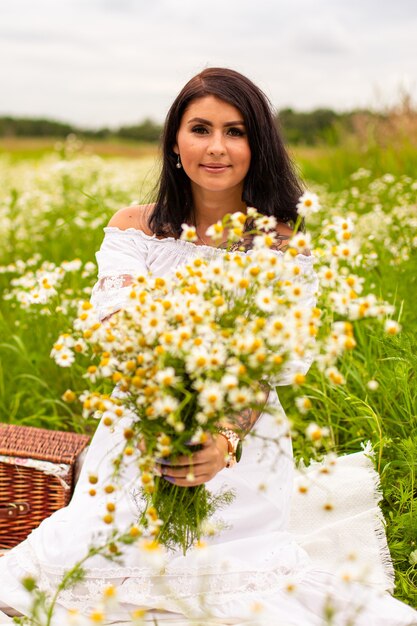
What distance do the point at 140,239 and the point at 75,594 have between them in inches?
45.2

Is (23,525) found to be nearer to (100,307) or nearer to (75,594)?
(75,594)

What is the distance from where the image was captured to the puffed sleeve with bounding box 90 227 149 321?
87.4 inches

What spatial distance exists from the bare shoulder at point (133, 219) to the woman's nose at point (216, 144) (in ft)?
1.47

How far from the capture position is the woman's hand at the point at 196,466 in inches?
65.9

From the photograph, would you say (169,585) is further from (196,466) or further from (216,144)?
(216,144)

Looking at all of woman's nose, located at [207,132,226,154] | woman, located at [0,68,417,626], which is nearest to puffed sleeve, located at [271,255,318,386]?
woman, located at [0,68,417,626]

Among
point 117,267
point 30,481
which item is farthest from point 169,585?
point 117,267

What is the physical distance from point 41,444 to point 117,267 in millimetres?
810

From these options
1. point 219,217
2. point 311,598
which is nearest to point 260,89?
point 219,217

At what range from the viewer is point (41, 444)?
9.29ft

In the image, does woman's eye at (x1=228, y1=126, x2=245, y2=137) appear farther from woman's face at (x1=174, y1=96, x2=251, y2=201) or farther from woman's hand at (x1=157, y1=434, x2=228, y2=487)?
woman's hand at (x1=157, y1=434, x2=228, y2=487)

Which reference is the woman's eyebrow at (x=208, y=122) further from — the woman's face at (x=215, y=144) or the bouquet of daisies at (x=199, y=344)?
the bouquet of daisies at (x=199, y=344)

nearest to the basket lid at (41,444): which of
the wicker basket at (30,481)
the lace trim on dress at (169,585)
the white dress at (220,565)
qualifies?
the wicker basket at (30,481)

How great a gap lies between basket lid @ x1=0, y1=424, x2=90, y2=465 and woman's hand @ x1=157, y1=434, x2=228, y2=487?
3.72 feet
